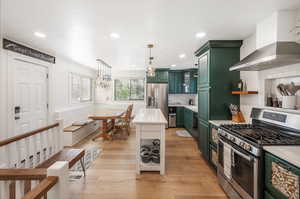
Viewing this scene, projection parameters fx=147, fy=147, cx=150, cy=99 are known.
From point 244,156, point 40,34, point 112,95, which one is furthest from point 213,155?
point 112,95

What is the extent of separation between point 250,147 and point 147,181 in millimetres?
1628

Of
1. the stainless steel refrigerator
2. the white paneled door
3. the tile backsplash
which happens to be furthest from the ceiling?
the tile backsplash

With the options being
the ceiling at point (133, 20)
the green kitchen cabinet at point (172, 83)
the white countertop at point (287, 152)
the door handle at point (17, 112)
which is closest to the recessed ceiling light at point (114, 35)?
the ceiling at point (133, 20)

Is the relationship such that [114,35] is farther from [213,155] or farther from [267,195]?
[267,195]

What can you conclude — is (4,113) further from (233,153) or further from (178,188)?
(233,153)

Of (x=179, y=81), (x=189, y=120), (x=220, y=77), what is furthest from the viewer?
(x=179, y=81)

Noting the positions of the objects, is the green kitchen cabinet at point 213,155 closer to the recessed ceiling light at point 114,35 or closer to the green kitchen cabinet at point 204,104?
the green kitchen cabinet at point 204,104

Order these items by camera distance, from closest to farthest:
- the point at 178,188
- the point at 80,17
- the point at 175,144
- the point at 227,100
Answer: the point at 80,17, the point at 178,188, the point at 227,100, the point at 175,144

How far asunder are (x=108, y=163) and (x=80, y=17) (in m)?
2.61

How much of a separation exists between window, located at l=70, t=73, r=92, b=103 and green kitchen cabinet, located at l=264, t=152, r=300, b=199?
505 centimetres

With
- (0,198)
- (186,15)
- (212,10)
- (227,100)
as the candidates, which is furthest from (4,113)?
(227,100)

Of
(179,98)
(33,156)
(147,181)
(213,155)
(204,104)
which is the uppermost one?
(179,98)

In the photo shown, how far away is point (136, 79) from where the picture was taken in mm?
6781

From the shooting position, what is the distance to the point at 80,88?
546cm
